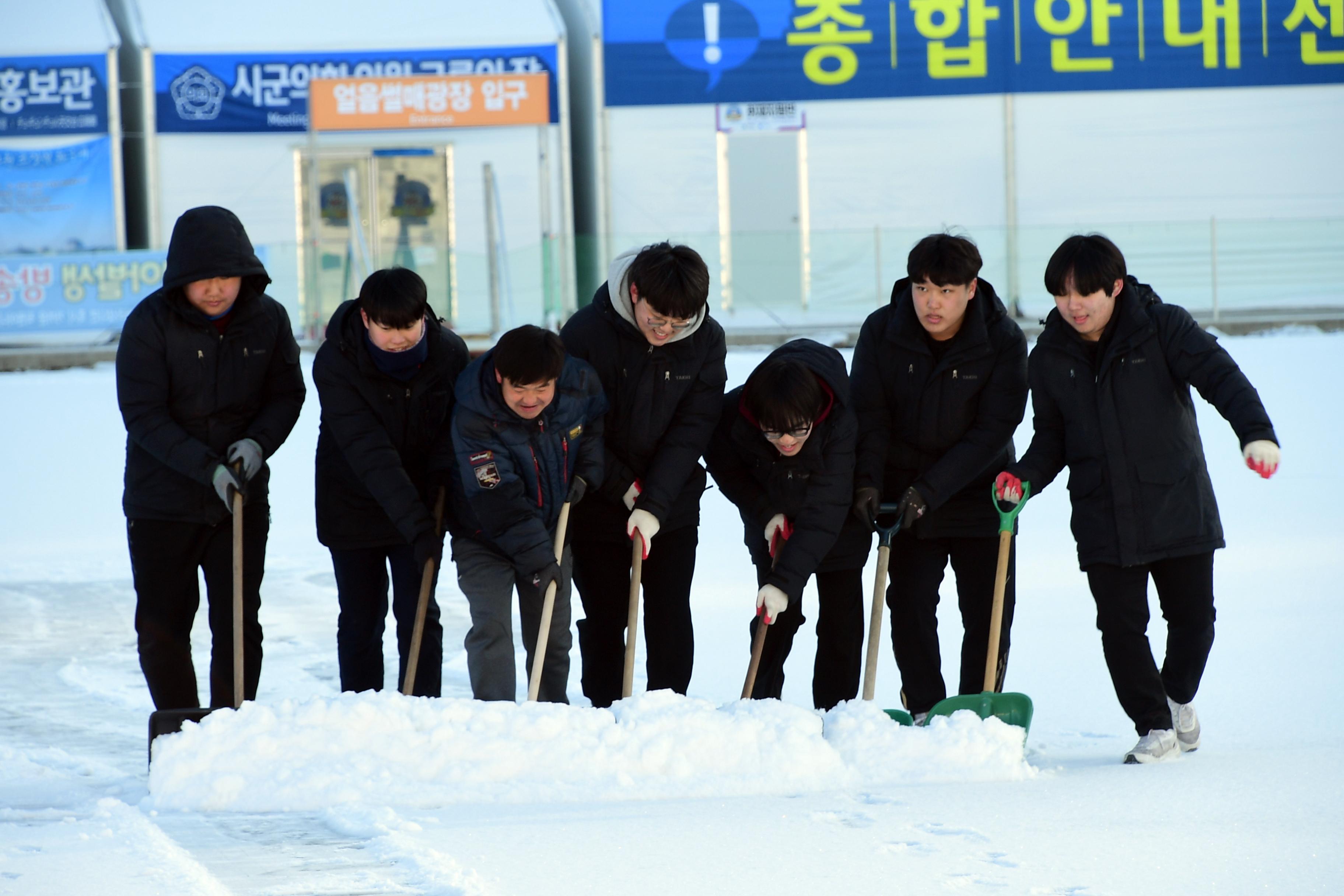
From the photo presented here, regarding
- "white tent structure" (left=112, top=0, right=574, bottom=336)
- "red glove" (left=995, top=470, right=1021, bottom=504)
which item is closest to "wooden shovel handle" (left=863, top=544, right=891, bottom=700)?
"red glove" (left=995, top=470, right=1021, bottom=504)

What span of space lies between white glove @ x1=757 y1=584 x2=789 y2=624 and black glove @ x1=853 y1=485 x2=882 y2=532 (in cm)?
30

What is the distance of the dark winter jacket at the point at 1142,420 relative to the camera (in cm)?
346

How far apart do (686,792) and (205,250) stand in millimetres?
1846

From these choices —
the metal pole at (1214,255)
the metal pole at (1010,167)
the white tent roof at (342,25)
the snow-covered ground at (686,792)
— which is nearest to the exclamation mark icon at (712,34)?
the white tent roof at (342,25)

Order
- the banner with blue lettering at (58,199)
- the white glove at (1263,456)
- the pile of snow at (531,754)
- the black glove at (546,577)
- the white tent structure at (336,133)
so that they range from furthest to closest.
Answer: the white tent structure at (336,133), the banner with blue lettering at (58,199), the black glove at (546,577), the white glove at (1263,456), the pile of snow at (531,754)

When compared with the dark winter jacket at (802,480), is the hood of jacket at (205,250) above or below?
above

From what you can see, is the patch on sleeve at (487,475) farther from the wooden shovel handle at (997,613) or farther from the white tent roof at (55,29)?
the white tent roof at (55,29)

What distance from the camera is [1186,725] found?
11.8 ft

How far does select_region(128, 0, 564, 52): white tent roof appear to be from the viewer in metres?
15.1

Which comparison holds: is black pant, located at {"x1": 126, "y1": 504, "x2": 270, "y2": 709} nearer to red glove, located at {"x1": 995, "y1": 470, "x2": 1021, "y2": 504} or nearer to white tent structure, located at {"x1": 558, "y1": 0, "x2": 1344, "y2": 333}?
red glove, located at {"x1": 995, "y1": 470, "x2": 1021, "y2": 504}

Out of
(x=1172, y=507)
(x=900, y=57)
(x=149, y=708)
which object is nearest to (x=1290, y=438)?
(x=1172, y=507)

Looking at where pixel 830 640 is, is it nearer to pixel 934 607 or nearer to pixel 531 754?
pixel 934 607

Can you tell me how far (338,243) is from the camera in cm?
1405

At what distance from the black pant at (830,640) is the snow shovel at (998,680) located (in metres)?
0.27
